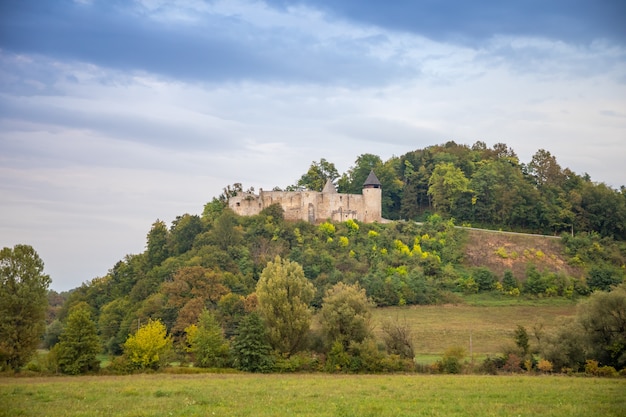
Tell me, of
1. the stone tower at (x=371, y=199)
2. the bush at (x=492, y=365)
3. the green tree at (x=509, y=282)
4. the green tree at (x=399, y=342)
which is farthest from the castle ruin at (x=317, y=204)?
the bush at (x=492, y=365)

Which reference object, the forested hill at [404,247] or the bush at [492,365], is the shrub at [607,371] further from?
the forested hill at [404,247]

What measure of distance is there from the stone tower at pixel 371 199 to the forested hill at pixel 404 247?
1649 millimetres

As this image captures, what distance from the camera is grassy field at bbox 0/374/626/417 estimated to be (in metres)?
21.7

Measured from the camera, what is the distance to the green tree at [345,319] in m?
40.4

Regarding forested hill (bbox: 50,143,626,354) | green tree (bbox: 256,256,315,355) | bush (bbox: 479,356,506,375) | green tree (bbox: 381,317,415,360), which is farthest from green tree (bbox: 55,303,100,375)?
bush (bbox: 479,356,506,375)

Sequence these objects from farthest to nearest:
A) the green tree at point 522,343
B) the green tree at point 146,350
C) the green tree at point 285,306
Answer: the green tree at point 285,306
the green tree at point 522,343
the green tree at point 146,350

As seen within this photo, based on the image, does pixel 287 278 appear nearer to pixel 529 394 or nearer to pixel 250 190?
pixel 529 394

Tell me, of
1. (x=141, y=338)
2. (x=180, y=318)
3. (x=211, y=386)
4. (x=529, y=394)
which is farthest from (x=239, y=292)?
(x=529, y=394)

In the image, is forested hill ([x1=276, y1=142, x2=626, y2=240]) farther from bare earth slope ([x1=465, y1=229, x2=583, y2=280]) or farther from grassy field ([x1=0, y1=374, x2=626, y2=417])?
grassy field ([x1=0, y1=374, x2=626, y2=417])

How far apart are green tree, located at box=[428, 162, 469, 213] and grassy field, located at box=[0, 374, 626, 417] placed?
56.3 metres

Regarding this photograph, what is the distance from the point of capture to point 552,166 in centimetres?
9394

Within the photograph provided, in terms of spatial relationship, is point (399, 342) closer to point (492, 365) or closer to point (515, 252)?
point (492, 365)

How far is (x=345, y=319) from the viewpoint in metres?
40.7

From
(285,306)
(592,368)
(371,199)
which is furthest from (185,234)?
(592,368)
